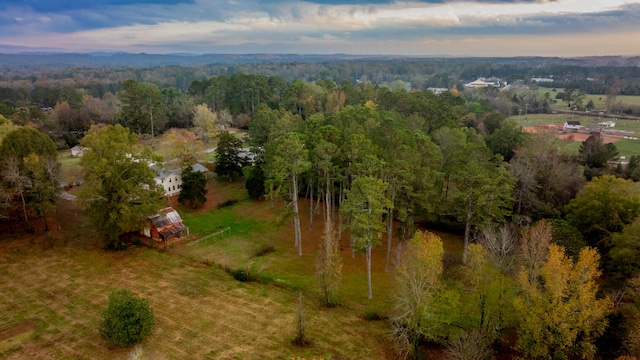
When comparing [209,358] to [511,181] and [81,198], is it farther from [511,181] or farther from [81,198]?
[511,181]

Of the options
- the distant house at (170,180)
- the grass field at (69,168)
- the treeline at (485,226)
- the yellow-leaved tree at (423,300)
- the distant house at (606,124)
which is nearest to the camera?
the treeline at (485,226)

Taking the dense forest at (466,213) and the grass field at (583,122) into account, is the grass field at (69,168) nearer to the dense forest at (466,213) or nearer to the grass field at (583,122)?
the dense forest at (466,213)

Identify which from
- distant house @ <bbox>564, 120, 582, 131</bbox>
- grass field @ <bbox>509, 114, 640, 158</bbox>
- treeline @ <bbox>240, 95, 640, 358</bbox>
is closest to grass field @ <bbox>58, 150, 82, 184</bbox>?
treeline @ <bbox>240, 95, 640, 358</bbox>

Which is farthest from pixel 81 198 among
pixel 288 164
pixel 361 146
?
pixel 361 146

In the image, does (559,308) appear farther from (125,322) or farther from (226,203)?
(226,203)

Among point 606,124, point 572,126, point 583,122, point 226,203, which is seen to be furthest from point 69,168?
point 583,122

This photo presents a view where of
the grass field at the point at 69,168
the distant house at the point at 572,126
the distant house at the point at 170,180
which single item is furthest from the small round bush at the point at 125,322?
the distant house at the point at 572,126
